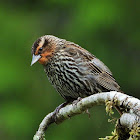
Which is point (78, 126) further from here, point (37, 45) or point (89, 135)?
point (37, 45)

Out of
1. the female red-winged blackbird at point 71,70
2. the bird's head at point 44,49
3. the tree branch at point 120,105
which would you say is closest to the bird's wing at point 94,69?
the female red-winged blackbird at point 71,70

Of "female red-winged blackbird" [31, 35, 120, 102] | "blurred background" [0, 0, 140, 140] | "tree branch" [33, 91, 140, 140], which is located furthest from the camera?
"blurred background" [0, 0, 140, 140]

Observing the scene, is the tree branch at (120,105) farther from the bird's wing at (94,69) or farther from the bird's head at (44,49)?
the bird's head at (44,49)

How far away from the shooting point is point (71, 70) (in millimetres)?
5633

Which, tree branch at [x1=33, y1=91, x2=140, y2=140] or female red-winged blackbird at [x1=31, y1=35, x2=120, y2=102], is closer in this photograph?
tree branch at [x1=33, y1=91, x2=140, y2=140]

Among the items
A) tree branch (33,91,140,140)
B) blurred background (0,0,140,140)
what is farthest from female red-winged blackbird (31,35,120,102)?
blurred background (0,0,140,140)

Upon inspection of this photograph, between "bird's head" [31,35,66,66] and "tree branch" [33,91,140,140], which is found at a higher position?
"bird's head" [31,35,66,66]

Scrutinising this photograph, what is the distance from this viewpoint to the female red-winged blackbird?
561 centimetres

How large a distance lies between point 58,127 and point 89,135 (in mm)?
605

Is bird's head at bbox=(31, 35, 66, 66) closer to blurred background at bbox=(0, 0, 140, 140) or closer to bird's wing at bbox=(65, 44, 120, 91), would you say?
bird's wing at bbox=(65, 44, 120, 91)

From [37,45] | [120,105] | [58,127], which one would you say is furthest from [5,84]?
[120,105]

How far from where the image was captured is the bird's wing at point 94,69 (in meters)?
5.73

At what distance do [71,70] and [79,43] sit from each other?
3.05 meters

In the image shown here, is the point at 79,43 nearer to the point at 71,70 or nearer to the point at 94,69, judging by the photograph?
the point at 94,69
